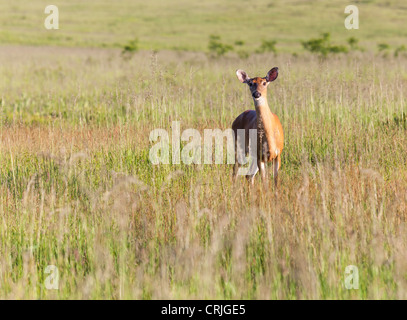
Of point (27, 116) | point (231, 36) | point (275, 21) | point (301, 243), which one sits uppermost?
point (275, 21)

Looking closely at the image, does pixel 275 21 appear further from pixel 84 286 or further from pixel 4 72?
pixel 84 286

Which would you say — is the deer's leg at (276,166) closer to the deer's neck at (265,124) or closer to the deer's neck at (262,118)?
the deer's neck at (265,124)

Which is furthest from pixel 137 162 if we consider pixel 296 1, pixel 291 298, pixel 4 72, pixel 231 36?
pixel 296 1

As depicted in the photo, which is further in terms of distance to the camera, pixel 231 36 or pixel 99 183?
pixel 231 36

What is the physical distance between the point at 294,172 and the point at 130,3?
3890 inches

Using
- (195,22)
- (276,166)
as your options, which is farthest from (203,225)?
(195,22)

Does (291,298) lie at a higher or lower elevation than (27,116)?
lower

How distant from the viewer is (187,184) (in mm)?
5754
